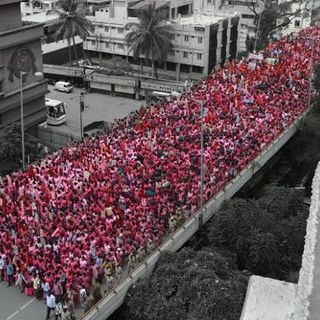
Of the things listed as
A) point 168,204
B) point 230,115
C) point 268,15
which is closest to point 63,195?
point 168,204

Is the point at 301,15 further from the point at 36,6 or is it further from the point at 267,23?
the point at 36,6

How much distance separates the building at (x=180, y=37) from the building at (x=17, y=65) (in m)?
14.3

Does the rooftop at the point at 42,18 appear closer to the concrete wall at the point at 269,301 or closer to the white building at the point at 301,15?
the white building at the point at 301,15

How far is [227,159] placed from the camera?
22688 millimetres

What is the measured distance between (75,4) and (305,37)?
18241 millimetres

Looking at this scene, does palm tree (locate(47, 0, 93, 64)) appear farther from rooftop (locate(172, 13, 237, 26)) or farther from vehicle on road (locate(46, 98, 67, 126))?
vehicle on road (locate(46, 98, 67, 126))

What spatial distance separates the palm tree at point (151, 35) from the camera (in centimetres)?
4094

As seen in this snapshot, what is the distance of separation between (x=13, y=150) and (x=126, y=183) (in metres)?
7.34

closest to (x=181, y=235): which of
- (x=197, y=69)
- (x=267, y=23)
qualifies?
(x=197, y=69)

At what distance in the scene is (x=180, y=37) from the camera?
43.5m

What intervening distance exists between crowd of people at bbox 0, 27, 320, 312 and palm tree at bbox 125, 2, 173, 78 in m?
10.8

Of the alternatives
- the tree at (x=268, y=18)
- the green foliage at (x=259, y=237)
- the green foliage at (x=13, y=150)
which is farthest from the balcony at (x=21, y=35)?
the tree at (x=268, y=18)

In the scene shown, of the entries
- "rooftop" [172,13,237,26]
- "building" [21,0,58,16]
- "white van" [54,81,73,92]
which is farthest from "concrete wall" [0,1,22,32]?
"building" [21,0,58,16]

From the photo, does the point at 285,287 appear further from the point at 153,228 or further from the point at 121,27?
the point at 121,27
